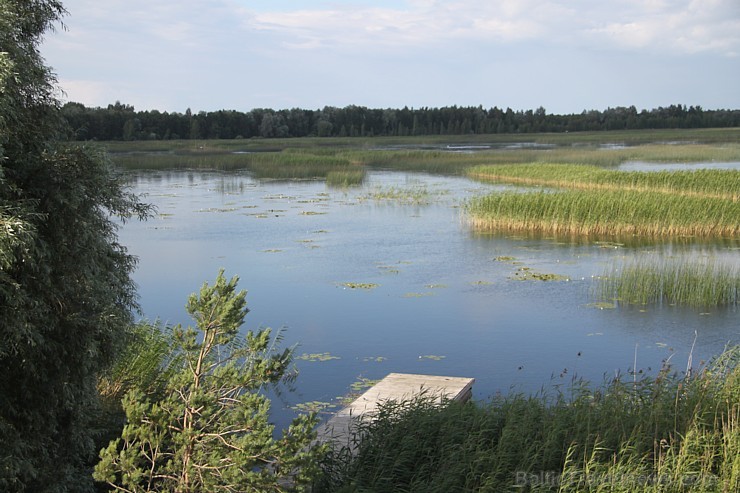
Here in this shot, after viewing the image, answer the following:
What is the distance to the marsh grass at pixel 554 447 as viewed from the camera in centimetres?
525

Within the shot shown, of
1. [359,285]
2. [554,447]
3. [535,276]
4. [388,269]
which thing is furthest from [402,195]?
[554,447]

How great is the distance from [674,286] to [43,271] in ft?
32.6

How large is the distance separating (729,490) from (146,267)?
40.5ft

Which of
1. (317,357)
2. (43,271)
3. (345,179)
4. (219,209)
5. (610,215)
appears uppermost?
(43,271)

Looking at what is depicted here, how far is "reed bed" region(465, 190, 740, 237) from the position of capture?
18.0m

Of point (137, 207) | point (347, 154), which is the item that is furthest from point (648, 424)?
point (347, 154)

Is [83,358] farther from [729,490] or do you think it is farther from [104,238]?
[729,490]

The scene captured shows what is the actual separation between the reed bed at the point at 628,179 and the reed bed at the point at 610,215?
363cm

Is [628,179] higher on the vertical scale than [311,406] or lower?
higher

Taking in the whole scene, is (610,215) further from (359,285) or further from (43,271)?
(43,271)

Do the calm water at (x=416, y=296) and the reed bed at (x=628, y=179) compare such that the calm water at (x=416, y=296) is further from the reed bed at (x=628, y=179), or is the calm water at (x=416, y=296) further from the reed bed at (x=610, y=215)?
the reed bed at (x=628, y=179)

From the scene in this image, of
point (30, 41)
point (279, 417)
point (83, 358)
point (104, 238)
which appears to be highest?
point (30, 41)

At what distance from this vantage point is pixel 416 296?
12727 millimetres

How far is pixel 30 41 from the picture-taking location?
4.83 meters
